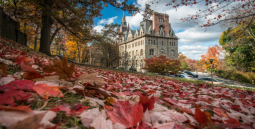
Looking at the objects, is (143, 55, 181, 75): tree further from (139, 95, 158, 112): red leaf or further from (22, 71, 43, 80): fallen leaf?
(22, 71, 43, 80): fallen leaf

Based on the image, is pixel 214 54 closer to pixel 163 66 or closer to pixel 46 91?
pixel 163 66

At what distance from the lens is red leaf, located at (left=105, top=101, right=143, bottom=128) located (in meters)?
0.58

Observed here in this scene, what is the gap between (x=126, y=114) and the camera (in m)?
0.63

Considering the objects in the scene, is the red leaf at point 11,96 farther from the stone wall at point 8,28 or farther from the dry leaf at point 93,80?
the stone wall at point 8,28

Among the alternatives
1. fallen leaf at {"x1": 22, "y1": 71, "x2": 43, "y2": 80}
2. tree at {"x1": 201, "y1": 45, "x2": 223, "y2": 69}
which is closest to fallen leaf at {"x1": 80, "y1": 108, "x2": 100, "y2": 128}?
fallen leaf at {"x1": 22, "y1": 71, "x2": 43, "y2": 80}

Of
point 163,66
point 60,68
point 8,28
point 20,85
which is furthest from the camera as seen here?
point 163,66

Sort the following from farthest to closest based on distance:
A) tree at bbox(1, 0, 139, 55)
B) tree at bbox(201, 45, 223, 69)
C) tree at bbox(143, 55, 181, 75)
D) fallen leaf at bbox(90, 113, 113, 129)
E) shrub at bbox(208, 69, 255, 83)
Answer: tree at bbox(201, 45, 223, 69) → shrub at bbox(208, 69, 255, 83) → tree at bbox(143, 55, 181, 75) → tree at bbox(1, 0, 139, 55) → fallen leaf at bbox(90, 113, 113, 129)

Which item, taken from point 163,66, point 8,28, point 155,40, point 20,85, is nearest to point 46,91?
point 20,85

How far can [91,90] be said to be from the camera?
0.94 m

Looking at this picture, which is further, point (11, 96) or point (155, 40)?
point (155, 40)

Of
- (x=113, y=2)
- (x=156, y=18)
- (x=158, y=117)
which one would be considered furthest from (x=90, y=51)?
(x=158, y=117)

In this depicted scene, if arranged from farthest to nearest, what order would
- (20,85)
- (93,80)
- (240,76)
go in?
1. (240,76)
2. (93,80)
3. (20,85)

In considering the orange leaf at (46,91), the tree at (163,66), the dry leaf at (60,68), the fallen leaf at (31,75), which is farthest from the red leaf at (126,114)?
the tree at (163,66)

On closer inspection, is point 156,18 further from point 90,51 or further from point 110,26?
point 110,26
